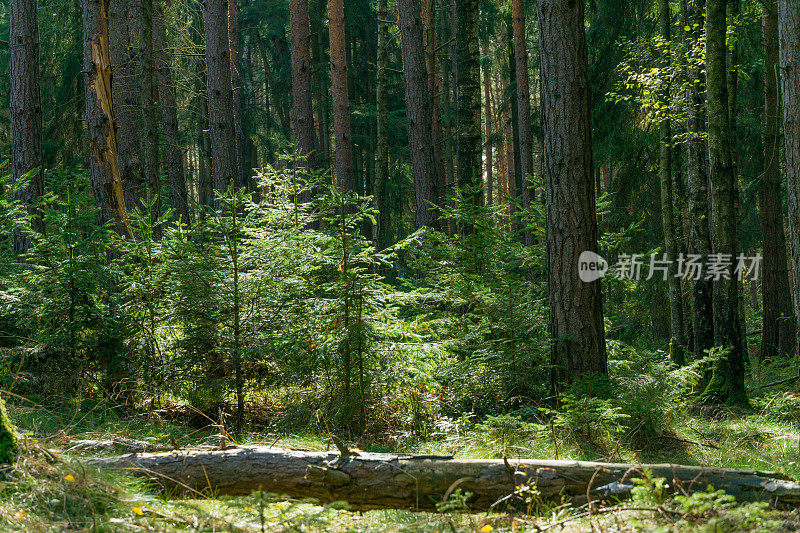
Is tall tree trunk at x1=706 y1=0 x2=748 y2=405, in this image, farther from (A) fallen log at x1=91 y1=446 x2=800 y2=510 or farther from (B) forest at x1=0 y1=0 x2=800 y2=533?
(A) fallen log at x1=91 y1=446 x2=800 y2=510

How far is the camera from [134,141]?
1097cm

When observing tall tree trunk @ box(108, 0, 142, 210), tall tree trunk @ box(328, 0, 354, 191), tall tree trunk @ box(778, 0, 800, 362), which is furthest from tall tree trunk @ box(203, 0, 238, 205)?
tall tree trunk @ box(778, 0, 800, 362)

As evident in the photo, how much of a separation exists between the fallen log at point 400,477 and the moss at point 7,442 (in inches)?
16.6

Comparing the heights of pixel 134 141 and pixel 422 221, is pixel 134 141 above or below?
above

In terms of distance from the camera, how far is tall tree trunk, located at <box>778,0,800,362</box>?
4445mm

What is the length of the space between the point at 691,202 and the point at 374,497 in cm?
814

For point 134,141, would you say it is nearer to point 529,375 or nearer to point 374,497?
point 529,375

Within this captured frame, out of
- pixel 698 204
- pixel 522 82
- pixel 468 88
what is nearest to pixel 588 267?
pixel 698 204

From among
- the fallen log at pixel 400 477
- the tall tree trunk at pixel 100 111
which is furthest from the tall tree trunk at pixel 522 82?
the fallen log at pixel 400 477

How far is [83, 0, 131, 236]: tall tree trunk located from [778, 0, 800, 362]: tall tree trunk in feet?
24.8

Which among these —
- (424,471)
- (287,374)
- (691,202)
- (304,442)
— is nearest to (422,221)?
(691,202)

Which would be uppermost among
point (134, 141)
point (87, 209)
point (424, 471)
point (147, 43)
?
point (147, 43)

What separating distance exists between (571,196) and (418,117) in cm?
531

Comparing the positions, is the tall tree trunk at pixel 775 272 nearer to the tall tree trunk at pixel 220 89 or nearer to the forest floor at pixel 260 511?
the forest floor at pixel 260 511
